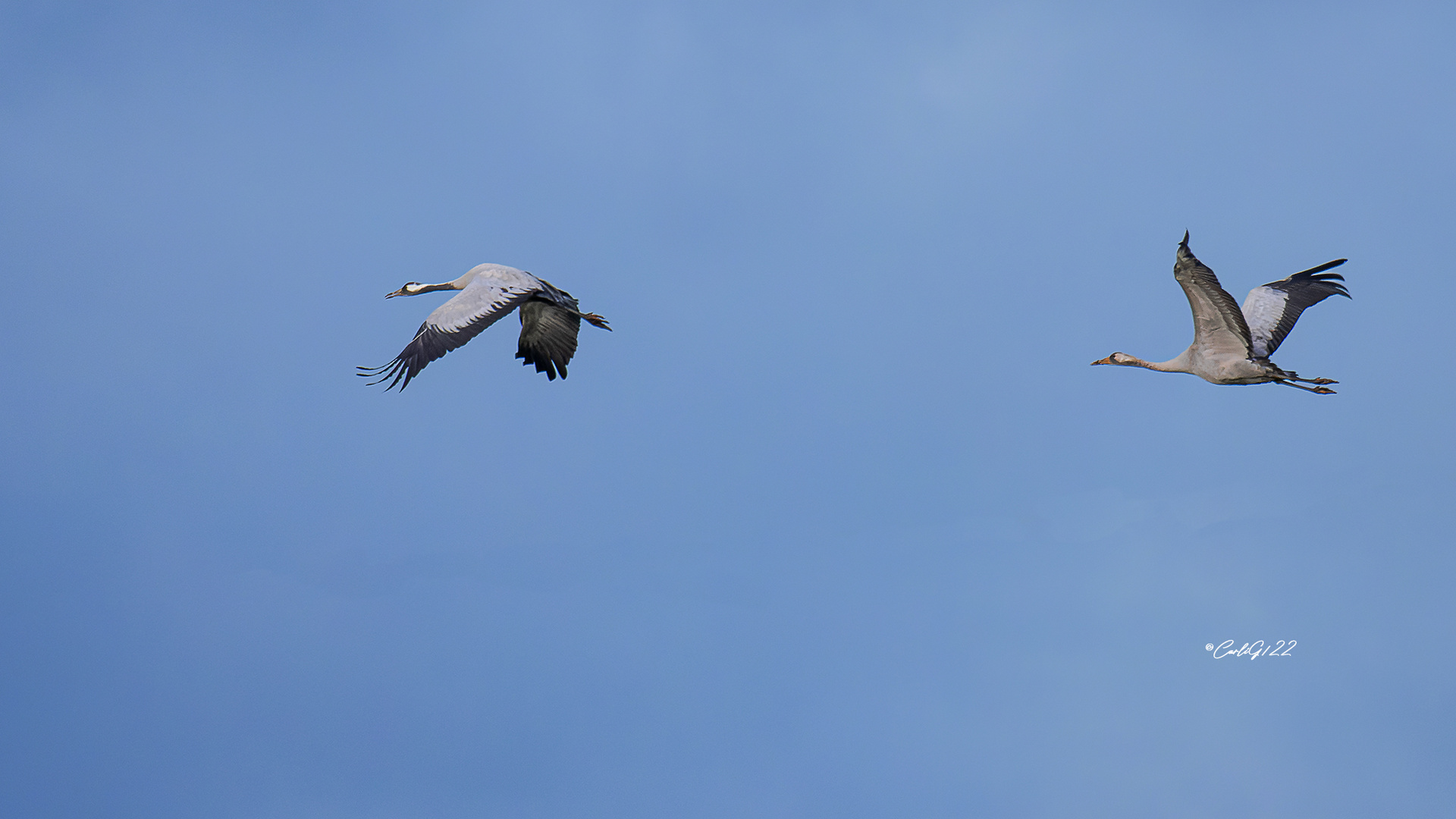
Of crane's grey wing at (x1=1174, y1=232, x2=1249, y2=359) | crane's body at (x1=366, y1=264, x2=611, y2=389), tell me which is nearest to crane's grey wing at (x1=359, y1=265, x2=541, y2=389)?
crane's body at (x1=366, y1=264, x2=611, y2=389)

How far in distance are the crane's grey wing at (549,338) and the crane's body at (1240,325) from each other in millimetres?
9787

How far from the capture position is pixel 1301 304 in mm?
20891

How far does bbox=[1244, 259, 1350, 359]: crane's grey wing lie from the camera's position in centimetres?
2056

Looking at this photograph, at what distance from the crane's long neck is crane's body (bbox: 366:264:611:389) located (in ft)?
31.7

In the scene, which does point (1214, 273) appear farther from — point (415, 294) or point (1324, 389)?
point (415, 294)

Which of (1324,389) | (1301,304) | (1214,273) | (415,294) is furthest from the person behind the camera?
(415,294)

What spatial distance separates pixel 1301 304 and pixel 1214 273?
385 cm

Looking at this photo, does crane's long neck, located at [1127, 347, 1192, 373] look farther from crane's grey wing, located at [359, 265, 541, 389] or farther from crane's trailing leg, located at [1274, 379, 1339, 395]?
crane's grey wing, located at [359, 265, 541, 389]

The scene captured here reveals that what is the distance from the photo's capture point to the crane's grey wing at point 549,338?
71.4 feet

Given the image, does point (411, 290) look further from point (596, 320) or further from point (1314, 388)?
point (1314, 388)

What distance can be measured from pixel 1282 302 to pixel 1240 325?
2.41 m

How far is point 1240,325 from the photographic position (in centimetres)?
1917

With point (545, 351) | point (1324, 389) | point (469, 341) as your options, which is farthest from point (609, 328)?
point (1324, 389)

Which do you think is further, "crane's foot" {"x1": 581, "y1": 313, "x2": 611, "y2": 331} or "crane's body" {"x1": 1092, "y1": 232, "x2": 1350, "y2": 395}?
"crane's foot" {"x1": 581, "y1": 313, "x2": 611, "y2": 331}
